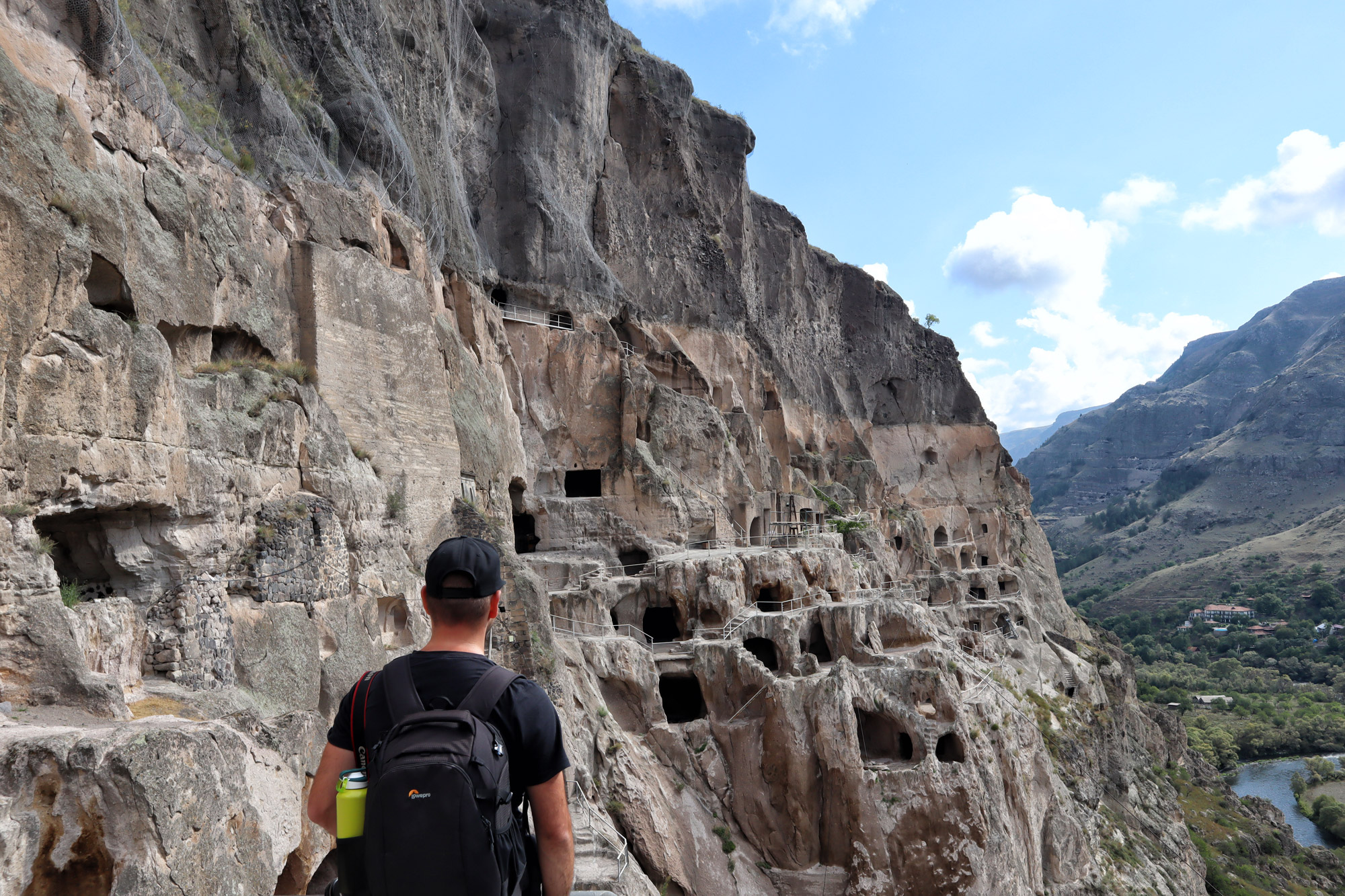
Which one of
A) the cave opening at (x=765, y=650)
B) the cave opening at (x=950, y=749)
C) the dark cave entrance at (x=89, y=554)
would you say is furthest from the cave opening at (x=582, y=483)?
the dark cave entrance at (x=89, y=554)

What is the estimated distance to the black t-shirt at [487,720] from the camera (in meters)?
2.50

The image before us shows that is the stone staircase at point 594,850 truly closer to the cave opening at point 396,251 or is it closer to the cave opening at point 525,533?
the cave opening at point 396,251

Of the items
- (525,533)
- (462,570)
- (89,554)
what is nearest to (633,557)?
(525,533)

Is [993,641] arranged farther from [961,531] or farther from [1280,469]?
[1280,469]

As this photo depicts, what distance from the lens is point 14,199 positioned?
7383 millimetres

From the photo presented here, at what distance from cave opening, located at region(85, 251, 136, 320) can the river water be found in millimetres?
53105

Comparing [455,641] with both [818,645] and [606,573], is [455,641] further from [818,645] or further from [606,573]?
[818,645]

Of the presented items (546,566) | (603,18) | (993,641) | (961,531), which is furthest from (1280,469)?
(546,566)

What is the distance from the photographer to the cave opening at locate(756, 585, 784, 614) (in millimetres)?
24469

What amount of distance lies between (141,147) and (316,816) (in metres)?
10.5

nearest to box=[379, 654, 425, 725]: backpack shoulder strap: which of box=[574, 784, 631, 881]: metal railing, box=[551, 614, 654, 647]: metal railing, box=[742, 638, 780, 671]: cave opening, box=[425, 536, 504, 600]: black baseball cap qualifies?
box=[425, 536, 504, 600]: black baseball cap

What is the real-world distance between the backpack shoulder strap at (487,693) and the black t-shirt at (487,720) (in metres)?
0.02

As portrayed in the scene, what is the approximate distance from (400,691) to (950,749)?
19.9m

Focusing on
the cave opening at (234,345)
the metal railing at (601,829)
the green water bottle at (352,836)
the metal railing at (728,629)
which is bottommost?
the metal railing at (601,829)
